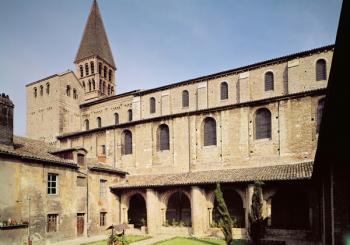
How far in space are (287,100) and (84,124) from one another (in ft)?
90.2

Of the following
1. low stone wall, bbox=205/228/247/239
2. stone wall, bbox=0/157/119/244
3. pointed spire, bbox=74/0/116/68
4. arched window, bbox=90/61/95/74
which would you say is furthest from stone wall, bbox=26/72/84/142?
low stone wall, bbox=205/228/247/239

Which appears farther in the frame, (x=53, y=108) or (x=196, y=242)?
(x=53, y=108)

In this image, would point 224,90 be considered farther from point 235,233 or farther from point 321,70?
point 235,233

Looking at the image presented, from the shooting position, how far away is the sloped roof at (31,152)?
1903 centimetres

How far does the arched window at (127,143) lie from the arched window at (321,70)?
1805 cm

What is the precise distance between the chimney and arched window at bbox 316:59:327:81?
78.6ft

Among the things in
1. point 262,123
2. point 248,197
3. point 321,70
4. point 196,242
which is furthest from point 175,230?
point 321,70

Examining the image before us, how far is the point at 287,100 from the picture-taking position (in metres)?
24.5

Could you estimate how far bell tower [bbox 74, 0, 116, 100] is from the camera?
52.9m

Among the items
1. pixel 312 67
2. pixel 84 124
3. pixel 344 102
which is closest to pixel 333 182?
pixel 344 102

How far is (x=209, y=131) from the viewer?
2800 cm

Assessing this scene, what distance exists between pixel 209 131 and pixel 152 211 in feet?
27.6

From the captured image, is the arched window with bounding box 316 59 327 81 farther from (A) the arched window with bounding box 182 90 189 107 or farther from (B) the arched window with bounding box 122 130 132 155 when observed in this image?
(B) the arched window with bounding box 122 130 132 155

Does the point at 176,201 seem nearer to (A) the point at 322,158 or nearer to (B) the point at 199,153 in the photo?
(B) the point at 199,153
